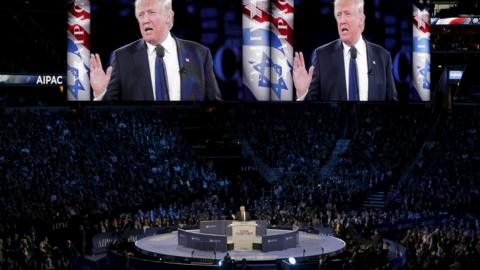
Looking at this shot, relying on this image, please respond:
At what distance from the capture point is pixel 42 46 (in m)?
40.4

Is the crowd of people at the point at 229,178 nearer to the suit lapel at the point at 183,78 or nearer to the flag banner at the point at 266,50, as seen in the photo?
the suit lapel at the point at 183,78

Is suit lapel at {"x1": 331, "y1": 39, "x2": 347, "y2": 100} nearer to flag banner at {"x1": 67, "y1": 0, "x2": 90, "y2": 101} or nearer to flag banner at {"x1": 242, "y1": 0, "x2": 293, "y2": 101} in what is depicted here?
flag banner at {"x1": 242, "y1": 0, "x2": 293, "y2": 101}

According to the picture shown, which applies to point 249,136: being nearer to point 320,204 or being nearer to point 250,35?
point 320,204

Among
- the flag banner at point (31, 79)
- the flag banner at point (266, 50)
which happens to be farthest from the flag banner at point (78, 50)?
the flag banner at point (31, 79)

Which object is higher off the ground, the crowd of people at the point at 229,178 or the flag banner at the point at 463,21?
the flag banner at the point at 463,21

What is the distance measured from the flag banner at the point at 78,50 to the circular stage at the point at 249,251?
21.1ft

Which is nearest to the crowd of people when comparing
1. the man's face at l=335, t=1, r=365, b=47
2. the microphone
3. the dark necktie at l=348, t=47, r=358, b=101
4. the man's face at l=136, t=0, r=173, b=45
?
the dark necktie at l=348, t=47, r=358, b=101

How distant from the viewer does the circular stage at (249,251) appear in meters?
22.9

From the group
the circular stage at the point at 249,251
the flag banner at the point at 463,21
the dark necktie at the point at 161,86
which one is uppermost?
the flag banner at the point at 463,21

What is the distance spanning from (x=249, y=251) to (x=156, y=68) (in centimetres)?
877

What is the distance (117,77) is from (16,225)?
658cm

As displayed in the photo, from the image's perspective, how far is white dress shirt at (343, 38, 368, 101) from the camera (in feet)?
103

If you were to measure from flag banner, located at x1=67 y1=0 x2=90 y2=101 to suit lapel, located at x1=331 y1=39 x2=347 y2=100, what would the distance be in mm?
8735

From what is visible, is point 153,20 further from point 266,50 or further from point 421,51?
point 421,51
